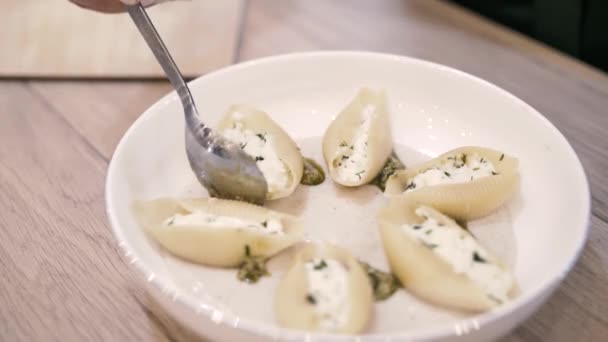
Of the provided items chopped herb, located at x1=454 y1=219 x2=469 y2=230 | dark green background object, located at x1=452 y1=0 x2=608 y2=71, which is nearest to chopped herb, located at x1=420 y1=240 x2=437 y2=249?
chopped herb, located at x1=454 y1=219 x2=469 y2=230

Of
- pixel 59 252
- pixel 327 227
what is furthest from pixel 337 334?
pixel 59 252

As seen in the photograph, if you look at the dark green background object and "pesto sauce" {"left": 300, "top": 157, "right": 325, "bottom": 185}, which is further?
the dark green background object

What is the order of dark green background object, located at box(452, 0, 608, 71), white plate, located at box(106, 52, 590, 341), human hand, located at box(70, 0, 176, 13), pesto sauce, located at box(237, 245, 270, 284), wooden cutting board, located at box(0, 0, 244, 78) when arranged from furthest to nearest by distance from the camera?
1. dark green background object, located at box(452, 0, 608, 71)
2. wooden cutting board, located at box(0, 0, 244, 78)
3. human hand, located at box(70, 0, 176, 13)
4. pesto sauce, located at box(237, 245, 270, 284)
5. white plate, located at box(106, 52, 590, 341)

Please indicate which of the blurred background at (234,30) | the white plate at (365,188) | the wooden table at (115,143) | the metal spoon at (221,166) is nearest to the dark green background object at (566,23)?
the blurred background at (234,30)

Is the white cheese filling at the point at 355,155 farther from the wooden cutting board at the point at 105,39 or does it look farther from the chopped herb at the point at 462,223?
the wooden cutting board at the point at 105,39

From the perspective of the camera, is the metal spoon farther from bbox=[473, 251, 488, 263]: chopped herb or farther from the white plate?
bbox=[473, 251, 488, 263]: chopped herb

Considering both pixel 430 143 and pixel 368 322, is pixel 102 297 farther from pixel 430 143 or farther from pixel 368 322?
pixel 430 143
